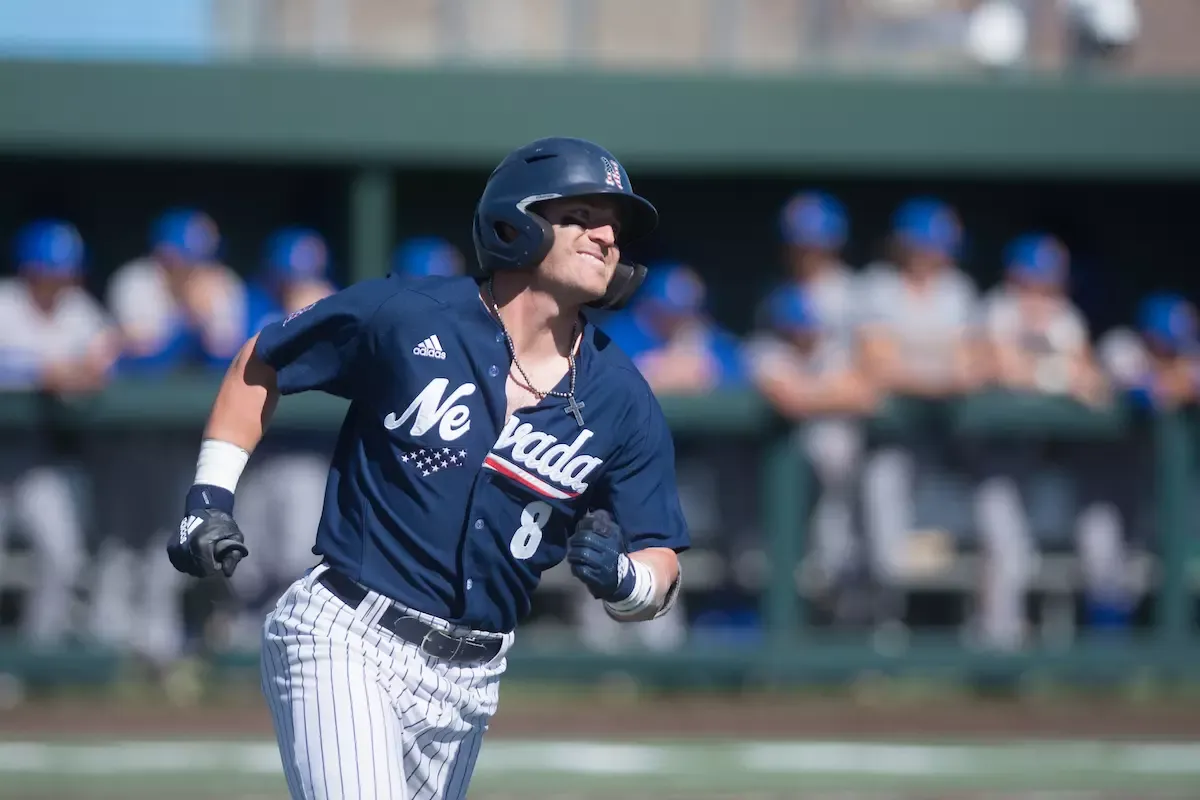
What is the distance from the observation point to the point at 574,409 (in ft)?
11.7

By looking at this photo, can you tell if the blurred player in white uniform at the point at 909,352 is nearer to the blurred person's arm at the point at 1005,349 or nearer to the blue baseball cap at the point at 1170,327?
the blurred person's arm at the point at 1005,349

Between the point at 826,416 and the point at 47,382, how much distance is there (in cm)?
329

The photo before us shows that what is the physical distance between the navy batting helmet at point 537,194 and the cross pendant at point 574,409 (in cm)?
24

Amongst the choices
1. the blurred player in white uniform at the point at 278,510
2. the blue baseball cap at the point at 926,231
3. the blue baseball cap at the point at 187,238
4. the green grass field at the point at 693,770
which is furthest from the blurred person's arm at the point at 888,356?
the blue baseball cap at the point at 187,238

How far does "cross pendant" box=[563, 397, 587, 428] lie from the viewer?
3.55 metres

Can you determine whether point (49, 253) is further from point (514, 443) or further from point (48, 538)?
point (514, 443)

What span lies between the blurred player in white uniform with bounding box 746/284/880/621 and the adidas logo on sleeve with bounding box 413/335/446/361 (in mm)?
4459

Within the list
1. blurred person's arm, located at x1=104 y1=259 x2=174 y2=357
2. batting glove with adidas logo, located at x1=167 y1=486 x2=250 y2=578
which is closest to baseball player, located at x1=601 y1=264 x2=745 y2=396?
blurred person's arm, located at x1=104 y1=259 x2=174 y2=357

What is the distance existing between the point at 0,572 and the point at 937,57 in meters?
5.47

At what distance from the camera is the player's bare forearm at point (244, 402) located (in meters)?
3.56

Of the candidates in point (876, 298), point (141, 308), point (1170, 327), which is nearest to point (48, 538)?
point (141, 308)

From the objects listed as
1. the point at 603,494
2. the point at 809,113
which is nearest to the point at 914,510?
the point at 809,113

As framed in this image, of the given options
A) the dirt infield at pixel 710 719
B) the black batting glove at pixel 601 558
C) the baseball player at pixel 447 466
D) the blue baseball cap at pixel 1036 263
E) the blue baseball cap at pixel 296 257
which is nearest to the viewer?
the black batting glove at pixel 601 558

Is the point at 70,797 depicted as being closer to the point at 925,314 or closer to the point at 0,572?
the point at 0,572
